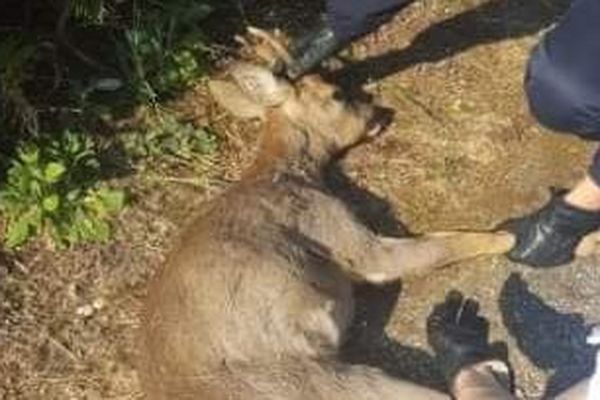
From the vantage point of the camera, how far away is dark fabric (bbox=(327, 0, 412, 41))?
190 inches

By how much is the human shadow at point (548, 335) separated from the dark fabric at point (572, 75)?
512 millimetres

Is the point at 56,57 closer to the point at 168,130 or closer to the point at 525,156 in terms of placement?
the point at 168,130

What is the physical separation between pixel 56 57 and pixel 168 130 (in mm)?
550

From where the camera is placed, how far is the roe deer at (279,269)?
467 centimetres

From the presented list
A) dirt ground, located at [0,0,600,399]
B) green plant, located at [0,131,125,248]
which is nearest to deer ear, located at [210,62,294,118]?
dirt ground, located at [0,0,600,399]

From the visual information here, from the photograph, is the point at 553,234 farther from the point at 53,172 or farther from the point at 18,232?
the point at 18,232

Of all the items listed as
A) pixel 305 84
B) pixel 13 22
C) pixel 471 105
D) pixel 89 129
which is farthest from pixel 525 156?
pixel 13 22

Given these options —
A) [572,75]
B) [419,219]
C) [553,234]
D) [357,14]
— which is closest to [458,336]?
[553,234]

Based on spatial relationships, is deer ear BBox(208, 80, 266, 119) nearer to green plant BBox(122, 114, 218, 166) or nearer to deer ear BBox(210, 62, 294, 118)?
deer ear BBox(210, 62, 294, 118)

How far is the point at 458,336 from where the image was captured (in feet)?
16.5

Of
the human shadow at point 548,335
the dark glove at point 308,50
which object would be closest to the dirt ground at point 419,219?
the human shadow at point 548,335

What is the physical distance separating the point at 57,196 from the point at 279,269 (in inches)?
37.7

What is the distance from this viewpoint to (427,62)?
6.02 metres

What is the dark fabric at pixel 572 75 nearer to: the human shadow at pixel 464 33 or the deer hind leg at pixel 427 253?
the deer hind leg at pixel 427 253
